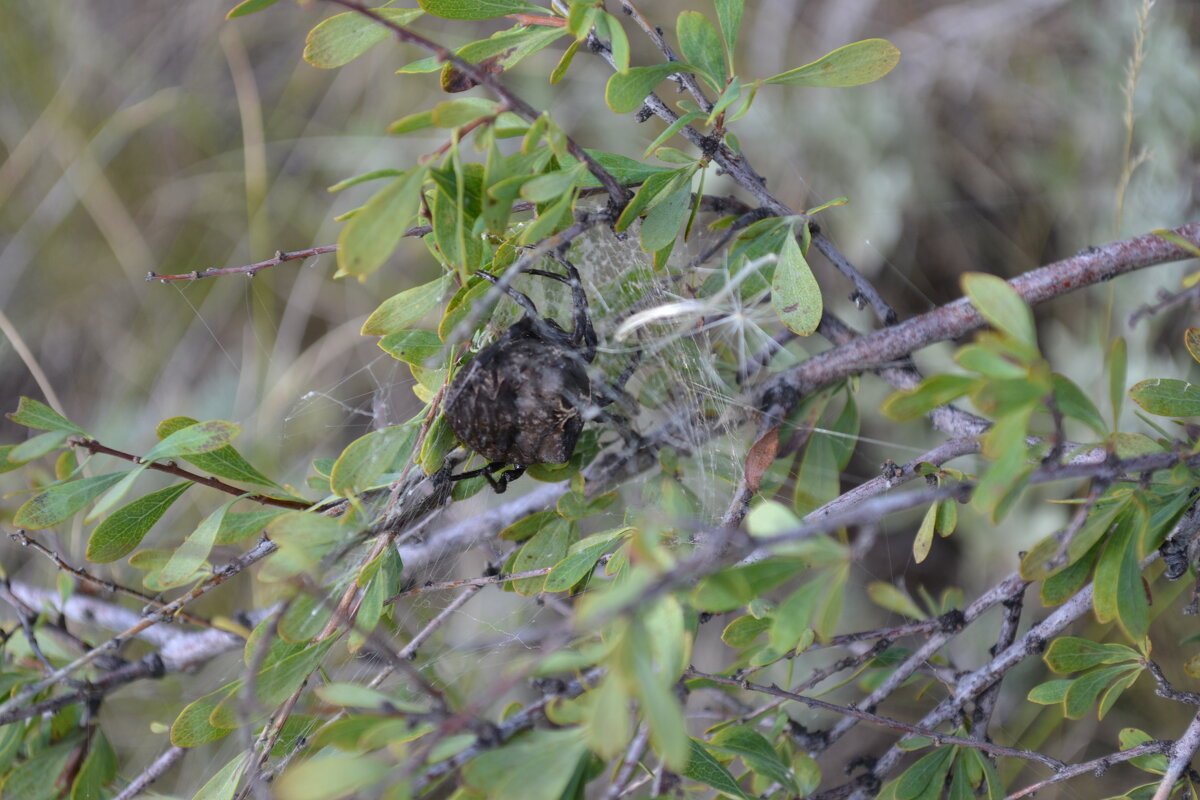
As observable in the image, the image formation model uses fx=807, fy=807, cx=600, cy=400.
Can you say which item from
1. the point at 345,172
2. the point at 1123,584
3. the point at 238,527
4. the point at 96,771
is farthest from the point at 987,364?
the point at 345,172

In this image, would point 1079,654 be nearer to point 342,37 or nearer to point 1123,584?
point 1123,584

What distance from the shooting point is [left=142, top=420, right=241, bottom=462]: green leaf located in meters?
1.17

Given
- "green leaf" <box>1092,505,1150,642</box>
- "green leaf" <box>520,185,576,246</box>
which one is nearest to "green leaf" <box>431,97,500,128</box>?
"green leaf" <box>520,185,576,246</box>

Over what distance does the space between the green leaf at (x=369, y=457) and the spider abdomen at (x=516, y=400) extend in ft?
0.33

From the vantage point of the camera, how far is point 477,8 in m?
1.09

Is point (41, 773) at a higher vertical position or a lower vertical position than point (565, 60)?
lower

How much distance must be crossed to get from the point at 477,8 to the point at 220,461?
31.0 inches

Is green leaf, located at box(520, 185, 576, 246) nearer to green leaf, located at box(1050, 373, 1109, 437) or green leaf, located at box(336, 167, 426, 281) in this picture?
green leaf, located at box(336, 167, 426, 281)

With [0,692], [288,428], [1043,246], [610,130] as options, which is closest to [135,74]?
[288,428]

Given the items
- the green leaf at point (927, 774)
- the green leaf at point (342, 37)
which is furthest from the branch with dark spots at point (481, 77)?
the green leaf at point (927, 774)

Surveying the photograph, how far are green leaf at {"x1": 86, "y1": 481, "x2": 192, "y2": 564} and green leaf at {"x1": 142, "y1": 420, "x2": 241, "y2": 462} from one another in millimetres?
93

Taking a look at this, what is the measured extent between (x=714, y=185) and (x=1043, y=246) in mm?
1199

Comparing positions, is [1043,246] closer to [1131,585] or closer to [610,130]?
[610,130]

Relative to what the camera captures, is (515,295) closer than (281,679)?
No
